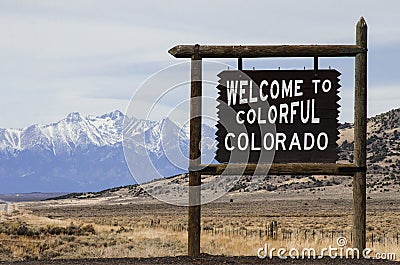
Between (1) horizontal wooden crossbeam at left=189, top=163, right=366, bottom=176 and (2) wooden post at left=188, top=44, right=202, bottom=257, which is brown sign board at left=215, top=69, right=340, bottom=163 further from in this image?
(2) wooden post at left=188, top=44, right=202, bottom=257

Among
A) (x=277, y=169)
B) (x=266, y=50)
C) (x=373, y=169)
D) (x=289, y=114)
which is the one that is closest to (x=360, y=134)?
(x=289, y=114)

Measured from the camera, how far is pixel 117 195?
11638cm

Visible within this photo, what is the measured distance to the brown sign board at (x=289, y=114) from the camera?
14.0 metres

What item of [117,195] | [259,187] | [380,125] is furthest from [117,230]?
[117,195]

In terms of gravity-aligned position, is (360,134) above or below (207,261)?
above

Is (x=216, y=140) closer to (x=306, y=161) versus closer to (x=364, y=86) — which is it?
(x=306, y=161)

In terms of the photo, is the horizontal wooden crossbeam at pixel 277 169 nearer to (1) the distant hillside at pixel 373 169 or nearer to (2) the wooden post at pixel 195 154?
(2) the wooden post at pixel 195 154

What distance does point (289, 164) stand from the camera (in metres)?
13.9

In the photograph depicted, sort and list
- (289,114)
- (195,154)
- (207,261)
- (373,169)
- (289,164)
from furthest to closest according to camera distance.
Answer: (373,169) < (289,114) < (289,164) < (195,154) < (207,261)

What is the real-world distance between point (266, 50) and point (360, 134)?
228 centimetres

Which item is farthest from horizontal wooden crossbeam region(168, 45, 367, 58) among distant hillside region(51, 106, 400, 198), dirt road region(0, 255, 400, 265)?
distant hillside region(51, 106, 400, 198)

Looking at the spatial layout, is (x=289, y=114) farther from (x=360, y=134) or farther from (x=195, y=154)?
(x=195, y=154)

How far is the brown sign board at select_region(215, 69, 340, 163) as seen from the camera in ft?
45.9

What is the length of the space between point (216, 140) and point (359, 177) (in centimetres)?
267
